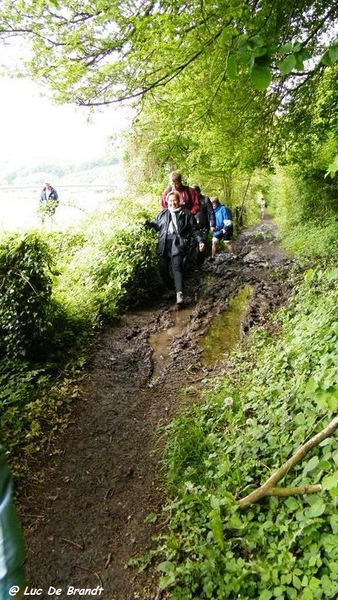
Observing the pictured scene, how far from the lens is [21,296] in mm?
4582

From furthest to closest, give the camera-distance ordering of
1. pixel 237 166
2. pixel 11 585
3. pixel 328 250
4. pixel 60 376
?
pixel 237 166 → pixel 328 250 → pixel 60 376 → pixel 11 585

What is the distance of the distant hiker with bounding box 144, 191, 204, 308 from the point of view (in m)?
6.94

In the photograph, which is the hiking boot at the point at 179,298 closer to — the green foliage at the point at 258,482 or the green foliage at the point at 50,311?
the green foliage at the point at 50,311

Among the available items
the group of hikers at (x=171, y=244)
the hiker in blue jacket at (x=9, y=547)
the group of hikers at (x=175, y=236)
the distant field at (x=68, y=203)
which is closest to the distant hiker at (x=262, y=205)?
the group of hikers at (x=171, y=244)

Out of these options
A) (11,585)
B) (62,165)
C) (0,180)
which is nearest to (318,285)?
(11,585)

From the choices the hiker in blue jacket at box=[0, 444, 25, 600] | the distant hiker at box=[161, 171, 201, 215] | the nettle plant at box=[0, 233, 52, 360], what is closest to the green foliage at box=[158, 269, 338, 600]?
the hiker in blue jacket at box=[0, 444, 25, 600]

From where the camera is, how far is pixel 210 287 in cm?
786

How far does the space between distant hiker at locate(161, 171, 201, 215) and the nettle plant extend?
3651 millimetres

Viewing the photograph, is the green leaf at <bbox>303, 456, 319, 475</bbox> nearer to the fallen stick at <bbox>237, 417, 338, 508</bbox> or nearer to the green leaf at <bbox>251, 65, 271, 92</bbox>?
the fallen stick at <bbox>237, 417, 338, 508</bbox>

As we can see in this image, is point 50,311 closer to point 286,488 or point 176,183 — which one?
point 286,488

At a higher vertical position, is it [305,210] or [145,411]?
[305,210]

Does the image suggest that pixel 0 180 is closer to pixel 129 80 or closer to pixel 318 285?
pixel 129 80

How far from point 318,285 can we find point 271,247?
7281mm

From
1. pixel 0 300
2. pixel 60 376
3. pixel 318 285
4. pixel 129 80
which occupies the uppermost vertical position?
pixel 129 80
